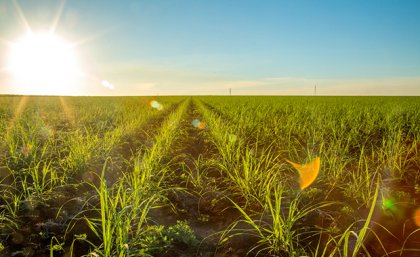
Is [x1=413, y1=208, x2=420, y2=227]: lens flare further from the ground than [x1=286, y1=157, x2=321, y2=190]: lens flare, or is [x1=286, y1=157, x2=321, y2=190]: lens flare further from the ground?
[x1=286, y1=157, x2=321, y2=190]: lens flare

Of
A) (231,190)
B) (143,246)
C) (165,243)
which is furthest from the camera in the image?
(231,190)

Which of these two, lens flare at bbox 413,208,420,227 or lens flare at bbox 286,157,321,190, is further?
lens flare at bbox 286,157,321,190

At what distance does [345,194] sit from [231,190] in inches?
47.1

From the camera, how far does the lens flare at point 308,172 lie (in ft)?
12.1

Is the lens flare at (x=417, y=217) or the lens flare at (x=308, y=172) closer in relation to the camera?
the lens flare at (x=417, y=217)

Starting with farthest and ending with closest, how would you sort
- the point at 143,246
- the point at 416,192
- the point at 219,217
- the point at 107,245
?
the point at 416,192, the point at 219,217, the point at 143,246, the point at 107,245

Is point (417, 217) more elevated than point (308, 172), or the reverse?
point (308, 172)

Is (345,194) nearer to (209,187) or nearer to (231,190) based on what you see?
(231,190)

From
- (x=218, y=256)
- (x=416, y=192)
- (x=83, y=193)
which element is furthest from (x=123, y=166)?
(x=416, y=192)

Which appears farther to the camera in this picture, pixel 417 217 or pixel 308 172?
pixel 308 172

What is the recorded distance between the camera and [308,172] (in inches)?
153

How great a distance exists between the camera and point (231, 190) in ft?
12.3

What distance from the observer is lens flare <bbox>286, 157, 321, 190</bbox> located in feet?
12.1

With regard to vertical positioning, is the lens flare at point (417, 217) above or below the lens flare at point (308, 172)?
below
